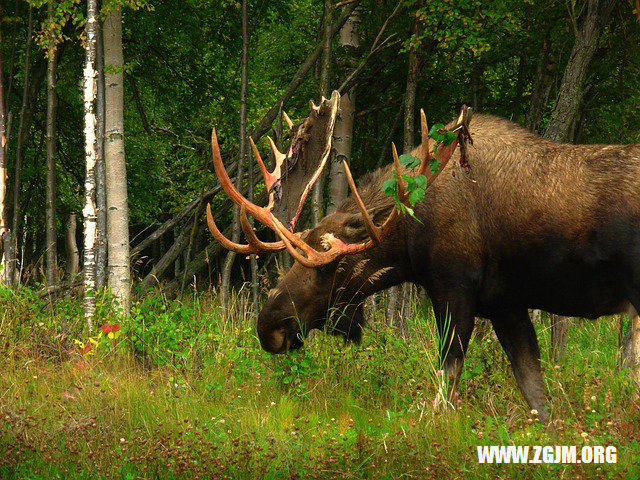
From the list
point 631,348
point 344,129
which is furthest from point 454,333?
point 344,129

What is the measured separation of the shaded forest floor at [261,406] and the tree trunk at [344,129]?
291 centimetres

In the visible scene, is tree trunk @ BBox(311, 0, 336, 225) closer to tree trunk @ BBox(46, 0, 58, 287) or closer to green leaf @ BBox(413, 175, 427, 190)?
tree trunk @ BBox(46, 0, 58, 287)

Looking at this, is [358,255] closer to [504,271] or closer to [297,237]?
[297,237]

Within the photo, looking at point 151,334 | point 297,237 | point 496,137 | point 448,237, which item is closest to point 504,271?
point 448,237

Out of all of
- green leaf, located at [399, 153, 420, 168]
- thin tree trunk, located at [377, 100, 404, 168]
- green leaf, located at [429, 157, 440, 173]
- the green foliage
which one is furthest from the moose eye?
thin tree trunk, located at [377, 100, 404, 168]

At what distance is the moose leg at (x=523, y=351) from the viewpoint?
6512mm

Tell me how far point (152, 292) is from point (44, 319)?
2.66 meters

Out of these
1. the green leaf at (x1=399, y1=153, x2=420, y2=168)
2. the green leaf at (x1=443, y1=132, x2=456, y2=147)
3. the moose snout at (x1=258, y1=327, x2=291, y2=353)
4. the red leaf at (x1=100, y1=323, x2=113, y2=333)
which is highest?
the green leaf at (x1=443, y1=132, x2=456, y2=147)

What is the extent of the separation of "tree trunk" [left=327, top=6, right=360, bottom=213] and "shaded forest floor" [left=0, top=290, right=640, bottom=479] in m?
2.91

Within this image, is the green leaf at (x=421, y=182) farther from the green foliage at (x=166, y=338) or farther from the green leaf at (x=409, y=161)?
the green foliage at (x=166, y=338)

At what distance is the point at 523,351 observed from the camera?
6625 millimetres

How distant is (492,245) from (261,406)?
1.95m

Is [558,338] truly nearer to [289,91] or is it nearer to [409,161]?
[409,161]

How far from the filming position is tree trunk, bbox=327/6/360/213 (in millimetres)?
11523
